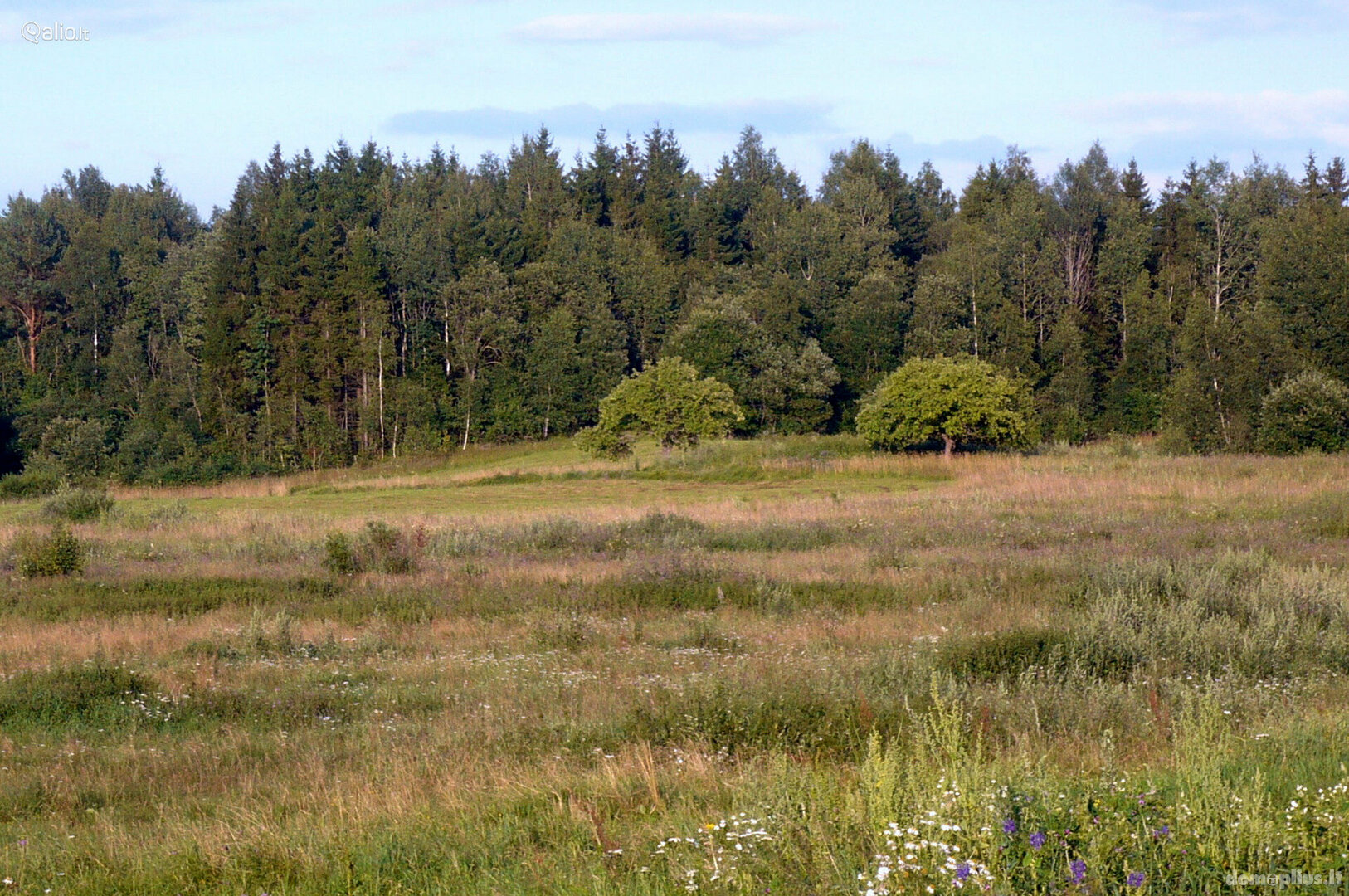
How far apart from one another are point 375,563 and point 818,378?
52.4 meters

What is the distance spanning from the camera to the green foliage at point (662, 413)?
47000 mm

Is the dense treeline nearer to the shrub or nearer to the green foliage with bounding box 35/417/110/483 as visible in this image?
the green foliage with bounding box 35/417/110/483

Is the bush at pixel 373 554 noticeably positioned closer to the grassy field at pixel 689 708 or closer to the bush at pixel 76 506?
the grassy field at pixel 689 708

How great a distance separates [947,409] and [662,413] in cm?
1214

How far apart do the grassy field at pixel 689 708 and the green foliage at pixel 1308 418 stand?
717 inches

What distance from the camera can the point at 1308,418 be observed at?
134 ft

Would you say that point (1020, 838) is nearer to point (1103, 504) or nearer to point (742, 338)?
point (1103, 504)

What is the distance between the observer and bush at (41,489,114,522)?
2950 centimetres

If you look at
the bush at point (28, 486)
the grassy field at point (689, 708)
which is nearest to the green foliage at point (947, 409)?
the grassy field at point (689, 708)

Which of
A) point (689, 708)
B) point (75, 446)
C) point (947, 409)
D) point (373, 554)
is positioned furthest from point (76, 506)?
point (75, 446)

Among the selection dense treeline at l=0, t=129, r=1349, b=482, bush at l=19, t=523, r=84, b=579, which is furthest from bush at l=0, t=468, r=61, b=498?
bush at l=19, t=523, r=84, b=579

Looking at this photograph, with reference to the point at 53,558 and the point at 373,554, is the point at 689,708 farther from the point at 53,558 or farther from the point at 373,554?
the point at 53,558

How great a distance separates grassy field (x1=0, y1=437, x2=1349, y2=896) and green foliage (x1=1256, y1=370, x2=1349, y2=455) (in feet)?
59.8

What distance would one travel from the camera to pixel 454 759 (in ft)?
25.0
